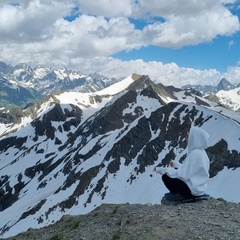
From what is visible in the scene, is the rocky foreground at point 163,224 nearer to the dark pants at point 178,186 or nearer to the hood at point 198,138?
the dark pants at point 178,186

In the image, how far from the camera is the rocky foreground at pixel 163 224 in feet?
42.5

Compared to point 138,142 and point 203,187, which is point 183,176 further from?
point 138,142

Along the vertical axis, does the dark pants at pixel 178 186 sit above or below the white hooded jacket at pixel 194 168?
below

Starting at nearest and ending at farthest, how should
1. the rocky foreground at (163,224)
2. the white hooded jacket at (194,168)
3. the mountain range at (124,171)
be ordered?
the rocky foreground at (163,224) < the white hooded jacket at (194,168) < the mountain range at (124,171)

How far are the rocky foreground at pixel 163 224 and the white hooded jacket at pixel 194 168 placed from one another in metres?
1.15

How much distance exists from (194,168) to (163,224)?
10.8 feet

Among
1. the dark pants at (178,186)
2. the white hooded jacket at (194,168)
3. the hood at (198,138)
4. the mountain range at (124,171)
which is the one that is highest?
the hood at (198,138)

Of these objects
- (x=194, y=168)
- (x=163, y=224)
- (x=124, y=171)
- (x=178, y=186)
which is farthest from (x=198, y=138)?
(x=124, y=171)

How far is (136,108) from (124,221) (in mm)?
181356

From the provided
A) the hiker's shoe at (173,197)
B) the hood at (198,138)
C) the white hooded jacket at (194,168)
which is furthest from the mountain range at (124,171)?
the hood at (198,138)

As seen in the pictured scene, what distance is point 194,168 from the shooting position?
16.2 meters

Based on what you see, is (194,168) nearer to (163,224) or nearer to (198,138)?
(198,138)

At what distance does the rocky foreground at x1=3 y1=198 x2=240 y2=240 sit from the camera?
1295cm

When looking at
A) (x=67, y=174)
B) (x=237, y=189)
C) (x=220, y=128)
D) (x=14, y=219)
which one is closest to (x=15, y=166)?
(x=67, y=174)
